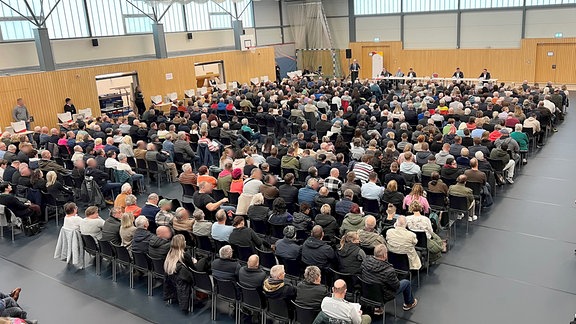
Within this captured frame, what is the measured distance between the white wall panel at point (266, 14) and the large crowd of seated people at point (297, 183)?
15041 mm

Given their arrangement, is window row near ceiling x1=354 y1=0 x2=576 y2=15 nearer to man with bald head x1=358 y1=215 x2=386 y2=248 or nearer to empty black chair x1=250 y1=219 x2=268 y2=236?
man with bald head x1=358 y1=215 x2=386 y2=248

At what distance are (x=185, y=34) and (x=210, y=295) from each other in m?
22.3

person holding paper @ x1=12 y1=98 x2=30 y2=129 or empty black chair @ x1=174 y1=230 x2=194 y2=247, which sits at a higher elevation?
person holding paper @ x1=12 y1=98 x2=30 y2=129

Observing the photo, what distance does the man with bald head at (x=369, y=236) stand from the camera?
7107 millimetres

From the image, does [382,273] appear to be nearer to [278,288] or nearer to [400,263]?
[400,263]

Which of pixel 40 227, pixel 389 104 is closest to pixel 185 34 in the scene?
pixel 389 104

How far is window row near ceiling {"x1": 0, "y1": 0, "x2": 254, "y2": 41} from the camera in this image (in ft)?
63.3

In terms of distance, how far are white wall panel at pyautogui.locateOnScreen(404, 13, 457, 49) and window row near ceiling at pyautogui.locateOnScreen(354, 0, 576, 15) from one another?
1.67 ft

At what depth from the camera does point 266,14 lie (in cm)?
3316

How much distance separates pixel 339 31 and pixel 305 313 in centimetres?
3099

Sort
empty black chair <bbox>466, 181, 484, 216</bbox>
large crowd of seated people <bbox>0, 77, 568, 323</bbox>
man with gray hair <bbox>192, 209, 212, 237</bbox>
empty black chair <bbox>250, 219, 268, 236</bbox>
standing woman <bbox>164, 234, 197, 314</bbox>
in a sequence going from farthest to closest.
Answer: empty black chair <bbox>466, 181, 484, 216</bbox> → empty black chair <bbox>250, 219, 268, 236</bbox> → man with gray hair <bbox>192, 209, 212, 237</bbox> → standing woman <bbox>164, 234, 197, 314</bbox> → large crowd of seated people <bbox>0, 77, 568, 323</bbox>

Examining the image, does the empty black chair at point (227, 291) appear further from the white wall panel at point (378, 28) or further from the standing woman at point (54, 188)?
the white wall panel at point (378, 28)

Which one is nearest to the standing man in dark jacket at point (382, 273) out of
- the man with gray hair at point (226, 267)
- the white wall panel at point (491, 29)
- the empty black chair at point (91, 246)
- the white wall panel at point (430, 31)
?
the man with gray hair at point (226, 267)

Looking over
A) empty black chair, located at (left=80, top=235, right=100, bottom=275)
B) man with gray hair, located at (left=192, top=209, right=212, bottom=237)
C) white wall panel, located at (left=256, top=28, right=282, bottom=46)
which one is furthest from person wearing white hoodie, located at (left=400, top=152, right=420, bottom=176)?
white wall panel, located at (left=256, top=28, right=282, bottom=46)
